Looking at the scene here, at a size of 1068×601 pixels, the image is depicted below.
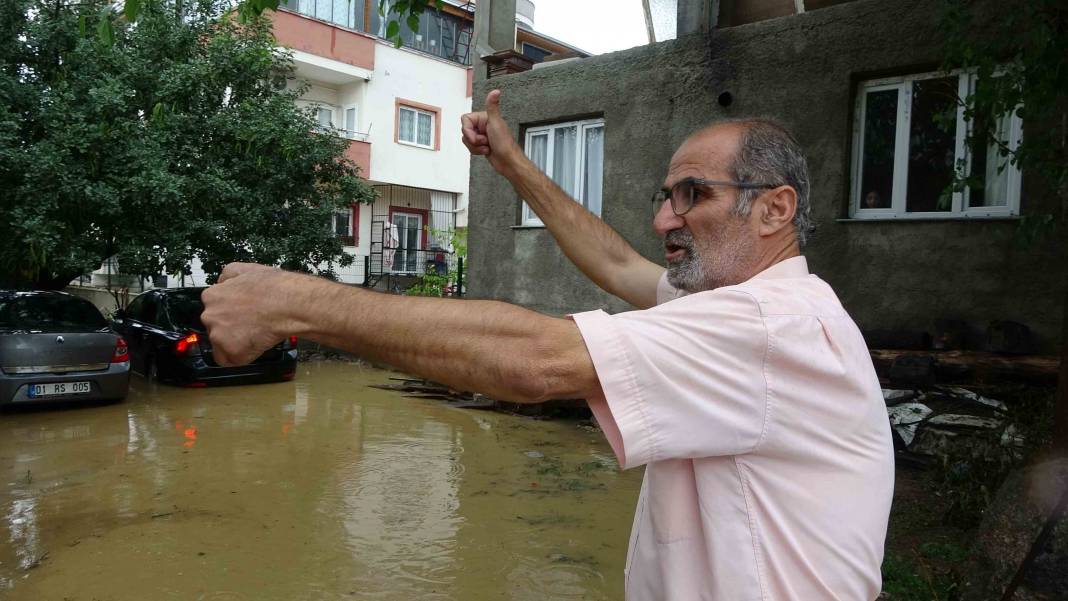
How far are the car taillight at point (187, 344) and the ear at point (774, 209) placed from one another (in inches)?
505

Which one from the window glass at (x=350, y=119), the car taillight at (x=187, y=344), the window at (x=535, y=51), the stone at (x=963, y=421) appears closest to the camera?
the stone at (x=963, y=421)

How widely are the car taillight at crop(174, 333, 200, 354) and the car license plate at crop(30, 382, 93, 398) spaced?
6.66 ft

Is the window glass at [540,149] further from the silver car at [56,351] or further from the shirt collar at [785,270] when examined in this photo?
the shirt collar at [785,270]

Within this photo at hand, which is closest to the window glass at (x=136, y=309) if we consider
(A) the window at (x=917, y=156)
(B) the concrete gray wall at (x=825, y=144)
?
(B) the concrete gray wall at (x=825, y=144)

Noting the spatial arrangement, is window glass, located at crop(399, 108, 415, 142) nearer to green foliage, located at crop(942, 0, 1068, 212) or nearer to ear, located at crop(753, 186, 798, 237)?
green foliage, located at crop(942, 0, 1068, 212)

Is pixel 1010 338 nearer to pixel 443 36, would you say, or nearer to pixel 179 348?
pixel 179 348

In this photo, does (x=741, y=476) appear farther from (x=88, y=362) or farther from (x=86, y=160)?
(x=86, y=160)

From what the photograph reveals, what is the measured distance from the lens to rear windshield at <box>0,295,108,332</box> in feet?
34.6

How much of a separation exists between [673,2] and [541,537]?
8.25m

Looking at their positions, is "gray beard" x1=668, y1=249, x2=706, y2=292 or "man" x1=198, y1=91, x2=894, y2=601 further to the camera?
"gray beard" x1=668, y1=249, x2=706, y2=292

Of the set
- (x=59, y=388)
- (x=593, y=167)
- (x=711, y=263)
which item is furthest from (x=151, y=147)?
(x=711, y=263)

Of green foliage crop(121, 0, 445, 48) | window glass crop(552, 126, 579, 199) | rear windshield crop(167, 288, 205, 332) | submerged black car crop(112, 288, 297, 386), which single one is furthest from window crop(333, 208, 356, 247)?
green foliage crop(121, 0, 445, 48)

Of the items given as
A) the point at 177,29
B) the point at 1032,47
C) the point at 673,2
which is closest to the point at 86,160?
the point at 177,29

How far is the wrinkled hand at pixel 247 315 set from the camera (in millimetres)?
1568
